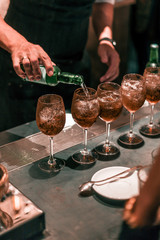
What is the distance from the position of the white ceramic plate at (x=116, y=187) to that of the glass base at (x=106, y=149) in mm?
169

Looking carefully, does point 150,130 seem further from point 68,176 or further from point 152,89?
point 68,176

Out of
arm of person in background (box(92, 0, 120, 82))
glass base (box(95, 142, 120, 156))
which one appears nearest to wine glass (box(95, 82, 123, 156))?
glass base (box(95, 142, 120, 156))

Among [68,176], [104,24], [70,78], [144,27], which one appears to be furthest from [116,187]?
[144,27]

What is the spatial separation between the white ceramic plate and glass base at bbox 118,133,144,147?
0.25 metres

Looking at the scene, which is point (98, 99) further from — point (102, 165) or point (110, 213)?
point (110, 213)

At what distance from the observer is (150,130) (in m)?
1.52

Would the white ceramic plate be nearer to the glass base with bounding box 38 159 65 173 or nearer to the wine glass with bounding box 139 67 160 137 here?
the glass base with bounding box 38 159 65 173

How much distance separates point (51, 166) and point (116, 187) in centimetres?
29

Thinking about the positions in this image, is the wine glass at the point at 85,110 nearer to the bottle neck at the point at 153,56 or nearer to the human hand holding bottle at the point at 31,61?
the human hand holding bottle at the point at 31,61

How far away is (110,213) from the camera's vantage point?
99cm

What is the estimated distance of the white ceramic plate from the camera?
1.04 meters

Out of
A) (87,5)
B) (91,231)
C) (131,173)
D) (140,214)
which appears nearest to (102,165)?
(131,173)

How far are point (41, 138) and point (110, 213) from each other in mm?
579

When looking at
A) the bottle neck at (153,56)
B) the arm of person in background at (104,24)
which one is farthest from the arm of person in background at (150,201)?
the arm of person in background at (104,24)
